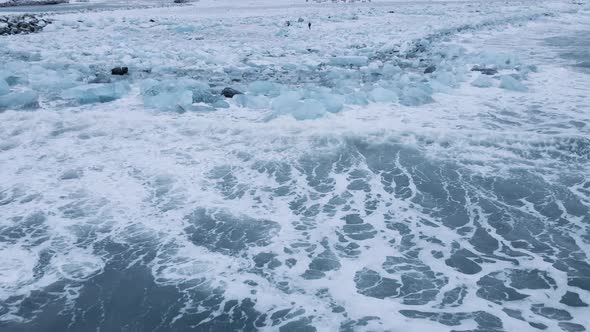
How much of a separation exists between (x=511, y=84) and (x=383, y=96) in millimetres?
2256

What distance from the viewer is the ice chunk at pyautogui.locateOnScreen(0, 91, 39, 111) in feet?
21.1

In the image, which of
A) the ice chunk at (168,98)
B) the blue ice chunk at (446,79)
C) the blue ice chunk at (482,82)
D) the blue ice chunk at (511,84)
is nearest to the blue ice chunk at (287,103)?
the ice chunk at (168,98)

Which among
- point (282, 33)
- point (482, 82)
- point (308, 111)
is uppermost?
point (282, 33)

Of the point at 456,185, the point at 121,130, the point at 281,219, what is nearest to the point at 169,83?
the point at 121,130

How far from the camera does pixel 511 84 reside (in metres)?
7.08

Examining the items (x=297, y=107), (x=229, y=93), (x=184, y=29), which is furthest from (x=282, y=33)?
(x=297, y=107)

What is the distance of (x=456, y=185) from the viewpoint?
4.18 meters

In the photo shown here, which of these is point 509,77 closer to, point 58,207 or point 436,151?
point 436,151

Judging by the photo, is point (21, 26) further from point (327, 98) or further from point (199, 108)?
point (327, 98)

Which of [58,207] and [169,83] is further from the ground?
[169,83]

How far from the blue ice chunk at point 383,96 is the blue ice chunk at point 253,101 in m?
1.57

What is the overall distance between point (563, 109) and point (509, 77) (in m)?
1.32

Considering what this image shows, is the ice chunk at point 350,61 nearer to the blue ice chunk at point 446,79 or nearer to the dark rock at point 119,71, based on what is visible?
the blue ice chunk at point 446,79

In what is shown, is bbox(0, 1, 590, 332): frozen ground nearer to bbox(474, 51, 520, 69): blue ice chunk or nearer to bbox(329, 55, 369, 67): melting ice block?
bbox(474, 51, 520, 69): blue ice chunk
